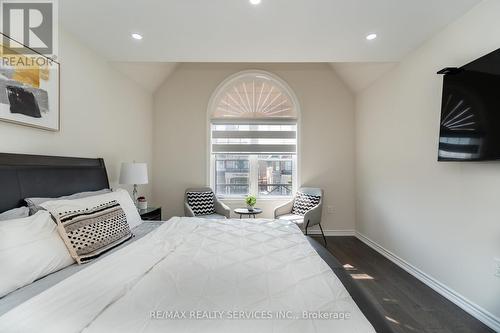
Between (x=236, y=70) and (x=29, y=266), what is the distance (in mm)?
3765

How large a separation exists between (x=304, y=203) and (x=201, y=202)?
1.73m

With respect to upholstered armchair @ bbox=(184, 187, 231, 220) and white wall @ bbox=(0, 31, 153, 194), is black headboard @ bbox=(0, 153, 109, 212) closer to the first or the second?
white wall @ bbox=(0, 31, 153, 194)

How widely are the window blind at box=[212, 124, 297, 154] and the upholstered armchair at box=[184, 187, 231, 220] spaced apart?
2.65ft

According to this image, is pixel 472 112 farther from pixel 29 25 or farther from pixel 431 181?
pixel 29 25

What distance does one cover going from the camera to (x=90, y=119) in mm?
2502

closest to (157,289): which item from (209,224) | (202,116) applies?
(209,224)

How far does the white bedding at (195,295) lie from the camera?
0.81 metres

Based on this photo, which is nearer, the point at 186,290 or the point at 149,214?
the point at 186,290

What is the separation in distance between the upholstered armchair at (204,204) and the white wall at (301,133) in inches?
11.0

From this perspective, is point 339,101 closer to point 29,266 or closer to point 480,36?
point 480,36

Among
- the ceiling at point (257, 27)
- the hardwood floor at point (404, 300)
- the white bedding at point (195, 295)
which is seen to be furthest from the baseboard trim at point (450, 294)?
the ceiling at point (257, 27)

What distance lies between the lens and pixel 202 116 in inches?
159

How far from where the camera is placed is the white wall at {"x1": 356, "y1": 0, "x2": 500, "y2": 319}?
1.78 m

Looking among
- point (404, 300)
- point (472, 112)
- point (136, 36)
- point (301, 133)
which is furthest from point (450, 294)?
point (136, 36)
